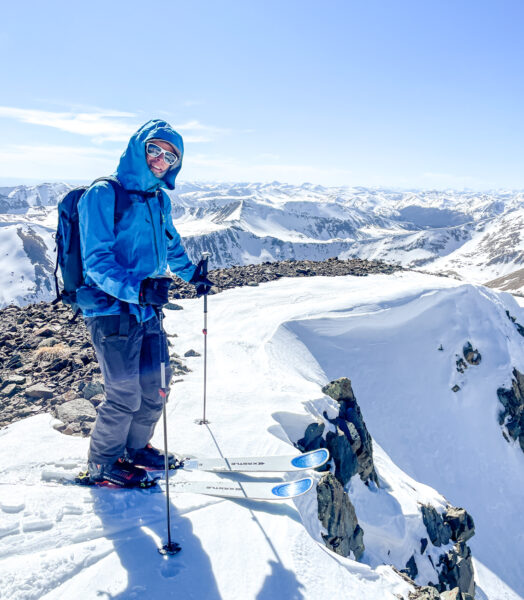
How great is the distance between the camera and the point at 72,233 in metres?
4.48

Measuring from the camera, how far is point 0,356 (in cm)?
1009

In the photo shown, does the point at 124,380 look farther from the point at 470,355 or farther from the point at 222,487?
the point at 470,355

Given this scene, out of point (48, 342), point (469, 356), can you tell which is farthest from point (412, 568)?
point (469, 356)

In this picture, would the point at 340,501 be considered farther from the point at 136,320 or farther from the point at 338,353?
the point at 338,353

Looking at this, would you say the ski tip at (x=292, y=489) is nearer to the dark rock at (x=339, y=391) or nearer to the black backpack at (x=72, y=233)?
the black backpack at (x=72, y=233)

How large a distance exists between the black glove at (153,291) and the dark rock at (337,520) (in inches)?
161

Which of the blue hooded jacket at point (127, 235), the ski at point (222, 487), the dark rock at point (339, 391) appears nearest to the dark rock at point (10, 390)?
the ski at point (222, 487)

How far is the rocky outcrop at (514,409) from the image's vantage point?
20.4 metres

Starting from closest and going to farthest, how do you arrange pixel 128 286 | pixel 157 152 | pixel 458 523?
pixel 128 286
pixel 157 152
pixel 458 523

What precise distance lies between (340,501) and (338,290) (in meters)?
15.9

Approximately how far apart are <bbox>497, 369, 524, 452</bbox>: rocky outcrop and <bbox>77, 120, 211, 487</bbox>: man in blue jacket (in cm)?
2115

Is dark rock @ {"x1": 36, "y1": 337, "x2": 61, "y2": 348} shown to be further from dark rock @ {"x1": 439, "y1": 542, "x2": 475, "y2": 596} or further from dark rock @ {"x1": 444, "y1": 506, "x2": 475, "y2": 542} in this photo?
dark rock @ {"x1": 444, "y1": 506, "x2": 475, "y2": 542}

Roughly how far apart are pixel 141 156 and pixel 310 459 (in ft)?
15.8

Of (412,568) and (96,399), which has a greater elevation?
(96,399)
